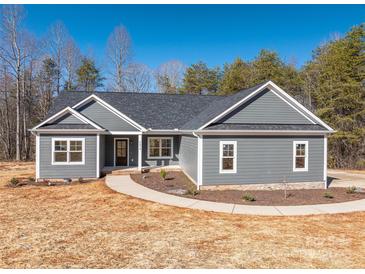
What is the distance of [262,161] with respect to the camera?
12.3m

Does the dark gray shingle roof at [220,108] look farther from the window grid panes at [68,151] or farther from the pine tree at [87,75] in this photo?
the pine tree at [87,75]

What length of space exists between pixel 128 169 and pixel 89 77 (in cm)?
2245

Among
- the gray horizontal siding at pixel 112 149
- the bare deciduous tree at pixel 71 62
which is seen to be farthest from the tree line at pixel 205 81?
the gray horizontal siding at pixel 112 149

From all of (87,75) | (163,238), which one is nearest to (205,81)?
(87,75)

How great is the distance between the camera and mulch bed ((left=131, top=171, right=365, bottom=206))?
33.3 ft

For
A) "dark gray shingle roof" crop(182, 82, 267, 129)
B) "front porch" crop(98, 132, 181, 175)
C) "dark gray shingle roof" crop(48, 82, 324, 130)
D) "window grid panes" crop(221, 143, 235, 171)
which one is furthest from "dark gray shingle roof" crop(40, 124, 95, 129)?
"window grid panes" crop(221, 143, 235, 171)

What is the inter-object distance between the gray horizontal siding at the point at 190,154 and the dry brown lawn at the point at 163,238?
13.0 feet

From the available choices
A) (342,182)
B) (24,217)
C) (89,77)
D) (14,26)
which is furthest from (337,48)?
(14,26)

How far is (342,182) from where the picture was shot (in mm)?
14523

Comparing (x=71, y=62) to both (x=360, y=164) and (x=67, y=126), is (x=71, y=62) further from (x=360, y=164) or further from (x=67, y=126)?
(x=360, y=164)

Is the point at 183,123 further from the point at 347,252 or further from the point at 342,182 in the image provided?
the point at 347,252

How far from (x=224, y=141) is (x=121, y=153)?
27.7 ft

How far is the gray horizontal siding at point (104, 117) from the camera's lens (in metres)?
A: 15.9

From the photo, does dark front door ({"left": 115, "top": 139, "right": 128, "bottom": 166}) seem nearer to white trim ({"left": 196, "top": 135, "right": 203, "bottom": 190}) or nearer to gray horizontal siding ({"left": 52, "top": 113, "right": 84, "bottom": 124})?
gray horizontal siding ({"left": 52, "top": 113, "right": 84, "bottom": 124})
